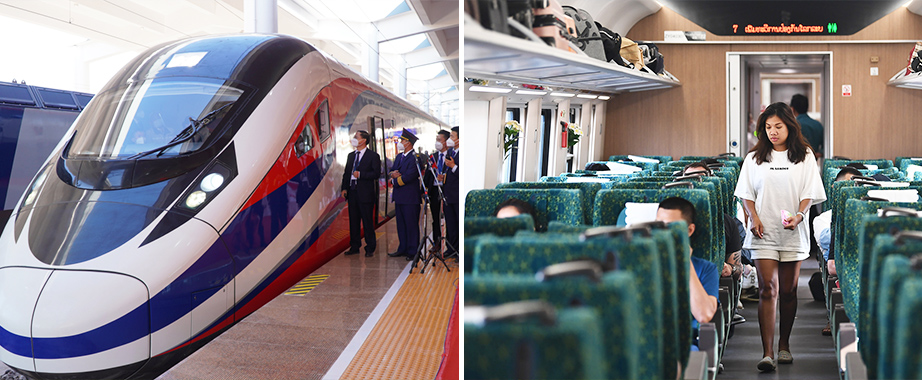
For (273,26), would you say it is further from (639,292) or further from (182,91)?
(639,292)

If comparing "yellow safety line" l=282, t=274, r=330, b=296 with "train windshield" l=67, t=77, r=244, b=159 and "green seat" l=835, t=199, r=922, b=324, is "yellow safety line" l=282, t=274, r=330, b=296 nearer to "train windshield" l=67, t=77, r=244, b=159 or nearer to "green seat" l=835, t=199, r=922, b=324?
"train windshield" l=67, t=77, r=244, b=159

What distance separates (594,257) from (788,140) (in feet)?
10.2

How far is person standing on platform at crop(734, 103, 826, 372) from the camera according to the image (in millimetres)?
4035

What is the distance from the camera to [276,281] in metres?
4.81

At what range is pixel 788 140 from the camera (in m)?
4.12

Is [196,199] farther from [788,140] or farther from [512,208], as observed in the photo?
[788,140]

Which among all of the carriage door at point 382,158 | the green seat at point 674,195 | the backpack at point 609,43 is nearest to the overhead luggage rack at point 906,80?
the backpack at point 609,43

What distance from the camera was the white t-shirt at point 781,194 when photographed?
4016mm

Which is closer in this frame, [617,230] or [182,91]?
[617,230]

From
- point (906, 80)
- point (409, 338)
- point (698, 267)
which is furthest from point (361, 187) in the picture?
point (906, 80)

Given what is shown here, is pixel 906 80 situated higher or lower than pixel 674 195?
higher

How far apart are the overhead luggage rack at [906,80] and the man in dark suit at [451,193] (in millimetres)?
6614

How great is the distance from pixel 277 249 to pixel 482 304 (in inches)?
152

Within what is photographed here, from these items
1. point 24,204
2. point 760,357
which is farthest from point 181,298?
point 760,357
